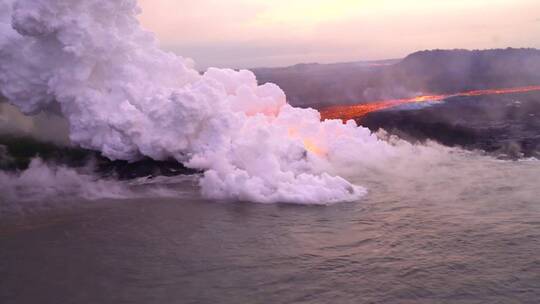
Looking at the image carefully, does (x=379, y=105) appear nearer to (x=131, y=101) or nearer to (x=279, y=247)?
(x=131, y=101)

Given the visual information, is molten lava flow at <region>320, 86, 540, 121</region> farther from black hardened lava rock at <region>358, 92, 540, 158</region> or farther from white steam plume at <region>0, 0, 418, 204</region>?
white steam plume at <region>0, 0, 418, 204</region>

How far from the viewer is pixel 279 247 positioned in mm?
17969

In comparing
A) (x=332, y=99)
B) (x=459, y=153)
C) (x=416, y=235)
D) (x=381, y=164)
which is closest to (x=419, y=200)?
(x=416, y=235)

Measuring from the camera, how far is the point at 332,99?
60.9 meters

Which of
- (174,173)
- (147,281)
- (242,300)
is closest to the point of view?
(242,300)

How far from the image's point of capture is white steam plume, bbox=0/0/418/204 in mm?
24984

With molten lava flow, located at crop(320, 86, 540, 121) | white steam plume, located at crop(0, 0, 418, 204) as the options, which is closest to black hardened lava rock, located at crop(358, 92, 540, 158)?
molten lava flow, located at crop(320, 86, 540, 121)

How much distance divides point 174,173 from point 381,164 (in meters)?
10.6

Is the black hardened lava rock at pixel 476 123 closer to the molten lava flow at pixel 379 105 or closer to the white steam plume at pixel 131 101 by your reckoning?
the molten lava flow at pixel 379 105

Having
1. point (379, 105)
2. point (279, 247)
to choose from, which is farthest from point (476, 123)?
point (279, 247)

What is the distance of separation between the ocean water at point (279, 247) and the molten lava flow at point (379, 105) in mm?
22331

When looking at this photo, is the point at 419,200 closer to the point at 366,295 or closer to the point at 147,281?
the point at 366,295

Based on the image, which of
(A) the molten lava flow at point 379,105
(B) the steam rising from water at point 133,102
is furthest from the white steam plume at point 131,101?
(A) the molten lava flow at point 379,105

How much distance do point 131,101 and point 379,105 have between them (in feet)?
97.4
